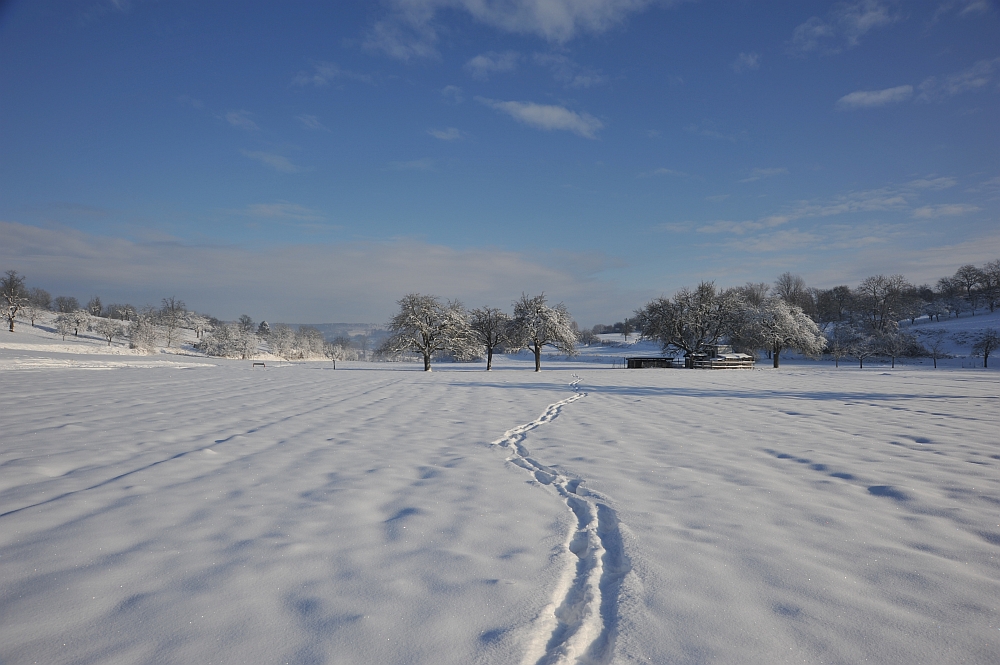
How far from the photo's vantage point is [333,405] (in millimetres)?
11055

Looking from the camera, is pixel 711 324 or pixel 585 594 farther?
pixel 711 324

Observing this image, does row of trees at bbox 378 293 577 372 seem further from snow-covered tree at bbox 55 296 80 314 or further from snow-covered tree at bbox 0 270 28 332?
snow-covered tree at bbox 55 296 80 314

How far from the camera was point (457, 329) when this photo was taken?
1366 inches

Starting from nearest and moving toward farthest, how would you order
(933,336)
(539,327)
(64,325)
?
1. (539,327)
2. (933,336)
3. (64,325)

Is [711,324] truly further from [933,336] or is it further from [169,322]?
[169,322]

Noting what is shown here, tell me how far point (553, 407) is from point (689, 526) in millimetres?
7893

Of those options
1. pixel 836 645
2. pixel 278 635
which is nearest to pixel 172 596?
pixel 278 635

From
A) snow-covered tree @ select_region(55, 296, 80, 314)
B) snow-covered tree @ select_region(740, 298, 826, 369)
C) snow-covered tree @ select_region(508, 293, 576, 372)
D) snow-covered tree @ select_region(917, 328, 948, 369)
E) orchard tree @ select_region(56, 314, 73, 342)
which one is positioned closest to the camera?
snow-covered tree @ select_region(508, 293, 576, 372)

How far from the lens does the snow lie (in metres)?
2.03

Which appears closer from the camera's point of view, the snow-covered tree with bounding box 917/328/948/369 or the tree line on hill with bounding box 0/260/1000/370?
the tree line on hill with bounding box 0/260/1000/370

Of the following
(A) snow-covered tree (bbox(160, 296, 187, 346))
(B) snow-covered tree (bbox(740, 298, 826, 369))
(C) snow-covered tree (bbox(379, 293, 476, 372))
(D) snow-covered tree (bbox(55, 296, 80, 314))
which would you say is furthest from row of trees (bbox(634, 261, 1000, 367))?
(D) snow-covered tree (bbox(55, 296, 80, 314))

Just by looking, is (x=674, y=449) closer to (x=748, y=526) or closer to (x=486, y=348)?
(x=748, y=526)

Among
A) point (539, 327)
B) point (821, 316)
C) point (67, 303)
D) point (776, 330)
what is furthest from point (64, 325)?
point (821, 316)

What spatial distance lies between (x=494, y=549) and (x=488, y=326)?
34.9 m
